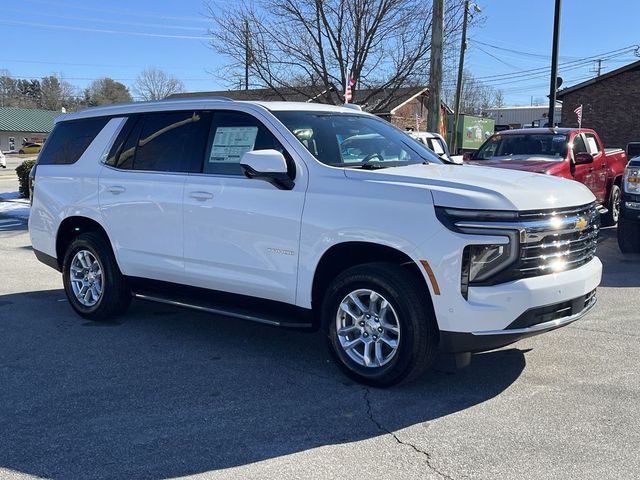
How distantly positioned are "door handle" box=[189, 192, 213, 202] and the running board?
76cm

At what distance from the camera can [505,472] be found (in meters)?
3.35

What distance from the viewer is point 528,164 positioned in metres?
10.5

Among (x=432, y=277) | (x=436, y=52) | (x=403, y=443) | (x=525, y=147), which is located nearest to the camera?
(x=403, y=443)

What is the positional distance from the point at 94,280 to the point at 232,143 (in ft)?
7.02

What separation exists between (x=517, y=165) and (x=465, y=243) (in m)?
6.86


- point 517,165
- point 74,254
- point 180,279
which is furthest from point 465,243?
point 517,165

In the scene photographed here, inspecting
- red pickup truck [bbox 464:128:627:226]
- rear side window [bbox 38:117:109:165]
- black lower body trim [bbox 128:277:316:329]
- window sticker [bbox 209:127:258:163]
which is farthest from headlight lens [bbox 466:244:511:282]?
red pickup truck [bbox 464:128:627:226]

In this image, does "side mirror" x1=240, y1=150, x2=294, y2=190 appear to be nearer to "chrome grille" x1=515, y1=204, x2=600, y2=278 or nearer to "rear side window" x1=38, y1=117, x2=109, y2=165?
"chrome grille" x1=515, y1=204, x2=600, y2=278

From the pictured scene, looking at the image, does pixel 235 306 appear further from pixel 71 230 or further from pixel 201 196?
pixel 71 230

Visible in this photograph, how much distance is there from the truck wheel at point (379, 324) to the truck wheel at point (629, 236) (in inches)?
260

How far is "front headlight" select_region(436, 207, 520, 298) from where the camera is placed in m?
4.00

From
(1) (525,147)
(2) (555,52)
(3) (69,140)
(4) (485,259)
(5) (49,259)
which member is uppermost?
(2) (555,52)

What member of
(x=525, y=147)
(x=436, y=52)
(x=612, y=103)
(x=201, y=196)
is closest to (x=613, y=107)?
(x=612, y=103)

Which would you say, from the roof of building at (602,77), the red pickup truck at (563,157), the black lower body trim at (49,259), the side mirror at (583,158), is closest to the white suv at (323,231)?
the black lower body trim at (49,259)
